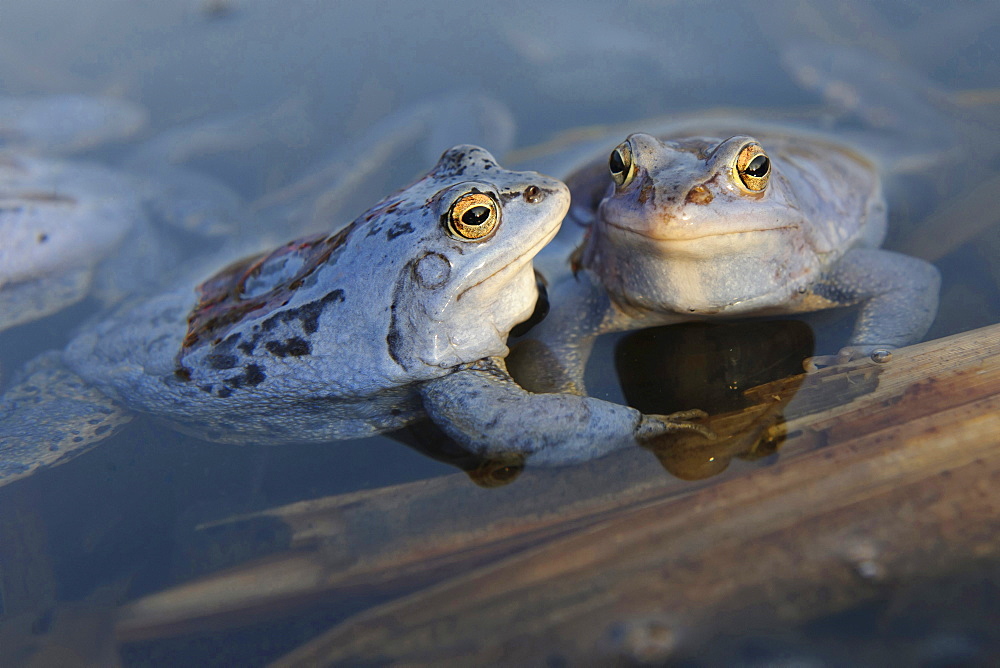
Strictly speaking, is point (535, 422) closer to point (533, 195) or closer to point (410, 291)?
point (410, 291)

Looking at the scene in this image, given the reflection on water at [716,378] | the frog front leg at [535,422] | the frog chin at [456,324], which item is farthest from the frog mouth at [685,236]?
the frog front leg at [535,422]

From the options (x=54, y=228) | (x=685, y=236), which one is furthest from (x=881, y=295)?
(x=54, y=228)

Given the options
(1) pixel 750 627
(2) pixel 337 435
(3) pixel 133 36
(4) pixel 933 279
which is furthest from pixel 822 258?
(3) pixel 133 36

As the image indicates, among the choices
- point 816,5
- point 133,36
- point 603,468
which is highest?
point 816,5

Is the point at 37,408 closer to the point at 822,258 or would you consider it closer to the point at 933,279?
the point at 822,258

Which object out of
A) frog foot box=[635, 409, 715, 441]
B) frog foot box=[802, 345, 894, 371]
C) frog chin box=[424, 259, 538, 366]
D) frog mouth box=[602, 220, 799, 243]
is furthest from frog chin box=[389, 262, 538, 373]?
frog foot box=[802, 345, 894, 371]

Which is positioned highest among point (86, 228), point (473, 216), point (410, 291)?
point (473, 216)
